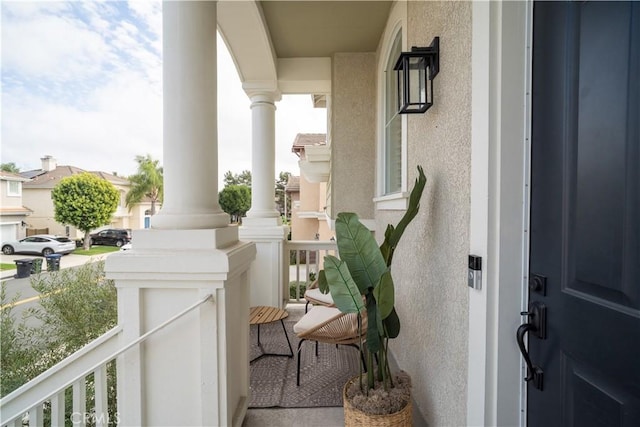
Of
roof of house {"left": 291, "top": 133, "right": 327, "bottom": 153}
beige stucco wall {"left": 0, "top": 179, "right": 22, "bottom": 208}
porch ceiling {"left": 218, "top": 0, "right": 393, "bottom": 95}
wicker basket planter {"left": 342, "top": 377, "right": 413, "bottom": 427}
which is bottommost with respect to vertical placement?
wicker basket planter {"left": 342, "top": 377, "right": 413, "bottom": 427}

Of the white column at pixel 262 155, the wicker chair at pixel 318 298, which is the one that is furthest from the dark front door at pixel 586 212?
the white column at pixel 262 155

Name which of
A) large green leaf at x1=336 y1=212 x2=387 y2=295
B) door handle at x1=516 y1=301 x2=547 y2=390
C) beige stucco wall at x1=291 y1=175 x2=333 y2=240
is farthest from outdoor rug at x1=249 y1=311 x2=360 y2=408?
beige stucco wall at x1=291 y1=175 x2=333 y2=240

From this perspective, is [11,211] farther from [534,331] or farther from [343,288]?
[534,331]

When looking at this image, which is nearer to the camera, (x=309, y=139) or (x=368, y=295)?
(x=368, y=295)

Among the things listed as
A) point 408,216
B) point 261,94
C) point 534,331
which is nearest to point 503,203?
point 534,331

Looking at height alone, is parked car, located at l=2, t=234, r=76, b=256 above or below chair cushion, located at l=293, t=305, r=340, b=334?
below

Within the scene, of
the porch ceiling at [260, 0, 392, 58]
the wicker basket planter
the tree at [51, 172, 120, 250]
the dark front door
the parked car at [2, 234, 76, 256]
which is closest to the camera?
the dark front door

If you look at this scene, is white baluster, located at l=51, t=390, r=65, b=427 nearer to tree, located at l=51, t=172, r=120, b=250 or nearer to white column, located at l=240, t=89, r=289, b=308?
white column, located at l=240, t=89, r=289, b=308

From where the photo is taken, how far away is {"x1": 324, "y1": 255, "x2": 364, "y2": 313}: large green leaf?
1.49m

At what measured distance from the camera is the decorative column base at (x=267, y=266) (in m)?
4.05

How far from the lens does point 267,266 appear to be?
4.09 metres

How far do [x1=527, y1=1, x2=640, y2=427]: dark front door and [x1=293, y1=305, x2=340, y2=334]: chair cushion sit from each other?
1532 millimetres

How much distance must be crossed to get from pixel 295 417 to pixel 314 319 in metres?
0.68

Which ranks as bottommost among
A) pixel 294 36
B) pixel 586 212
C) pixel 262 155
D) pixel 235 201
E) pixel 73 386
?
pixel 73 386
